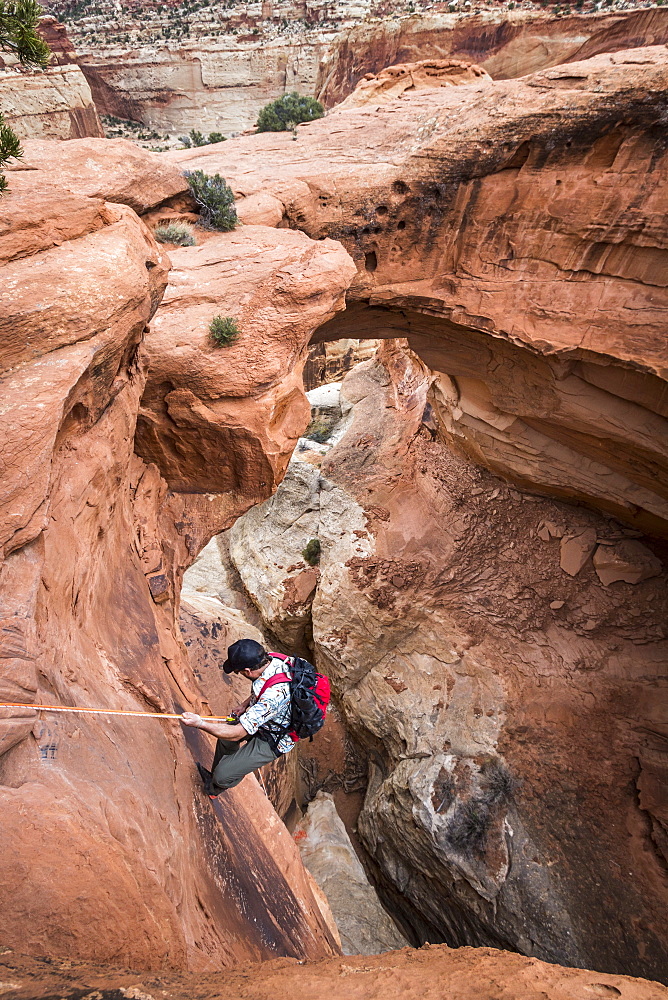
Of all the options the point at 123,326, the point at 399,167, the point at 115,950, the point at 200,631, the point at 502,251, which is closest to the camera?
the point at 115,950

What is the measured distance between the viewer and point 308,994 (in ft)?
9.87

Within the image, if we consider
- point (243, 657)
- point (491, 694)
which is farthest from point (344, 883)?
point (243, 657)

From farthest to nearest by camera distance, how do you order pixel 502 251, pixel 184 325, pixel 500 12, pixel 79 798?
pixel 500 12
pixel 502 251
pixel 184 325
pixel 79 798

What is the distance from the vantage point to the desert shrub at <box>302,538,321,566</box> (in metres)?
15.3

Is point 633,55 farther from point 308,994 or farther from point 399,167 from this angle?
point 308,994

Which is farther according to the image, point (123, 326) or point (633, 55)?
point (633, 55)

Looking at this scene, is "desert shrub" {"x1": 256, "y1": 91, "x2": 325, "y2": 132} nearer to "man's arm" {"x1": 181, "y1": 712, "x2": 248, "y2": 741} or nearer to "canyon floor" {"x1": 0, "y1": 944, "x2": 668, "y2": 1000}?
"man's arm" {"x1": 181, "y1": 712, "x2": 248, "y2": 741}

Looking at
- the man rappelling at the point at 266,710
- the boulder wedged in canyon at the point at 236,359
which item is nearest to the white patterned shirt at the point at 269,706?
the man rappelling at the point at 266,710

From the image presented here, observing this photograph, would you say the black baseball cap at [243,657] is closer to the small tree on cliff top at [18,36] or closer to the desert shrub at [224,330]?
the desert shrub at [224,330]

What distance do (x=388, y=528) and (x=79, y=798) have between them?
11739mm

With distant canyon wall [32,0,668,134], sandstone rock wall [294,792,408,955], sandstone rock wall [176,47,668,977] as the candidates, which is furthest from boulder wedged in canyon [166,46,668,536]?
distant canyon wall [32,0,668,134]

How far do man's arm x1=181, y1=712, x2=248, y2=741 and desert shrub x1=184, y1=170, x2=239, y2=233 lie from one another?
296 inches

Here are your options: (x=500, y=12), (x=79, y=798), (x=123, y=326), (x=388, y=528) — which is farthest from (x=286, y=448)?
(x=500, y=12)

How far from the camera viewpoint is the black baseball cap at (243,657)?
4.88 m
